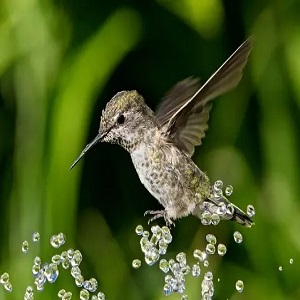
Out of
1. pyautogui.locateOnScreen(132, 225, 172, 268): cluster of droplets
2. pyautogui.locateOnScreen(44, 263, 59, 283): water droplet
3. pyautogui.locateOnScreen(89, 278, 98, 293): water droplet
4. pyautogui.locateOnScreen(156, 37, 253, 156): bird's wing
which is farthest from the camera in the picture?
pyautogui.locateOnScreen(89, 278, 98, 293): water droplet

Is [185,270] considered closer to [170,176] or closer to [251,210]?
[251,210]

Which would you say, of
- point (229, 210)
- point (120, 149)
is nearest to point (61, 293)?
point (120, 149)

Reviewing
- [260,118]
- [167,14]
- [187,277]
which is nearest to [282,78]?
[260,118]

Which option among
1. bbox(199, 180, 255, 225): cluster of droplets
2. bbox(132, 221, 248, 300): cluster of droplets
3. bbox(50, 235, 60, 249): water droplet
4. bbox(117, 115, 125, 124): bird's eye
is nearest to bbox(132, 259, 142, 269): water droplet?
bbox(132, 221, 248, 300): cluster of droplets

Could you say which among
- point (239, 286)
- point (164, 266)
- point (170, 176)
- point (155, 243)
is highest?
point (170, 176)

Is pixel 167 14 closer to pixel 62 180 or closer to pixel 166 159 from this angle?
pixel 62 180

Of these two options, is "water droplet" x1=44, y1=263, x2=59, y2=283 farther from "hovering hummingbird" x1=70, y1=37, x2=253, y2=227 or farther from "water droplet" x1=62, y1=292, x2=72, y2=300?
"hovering hummingbird" x1=70, y1=37, x2=253, y2=227
